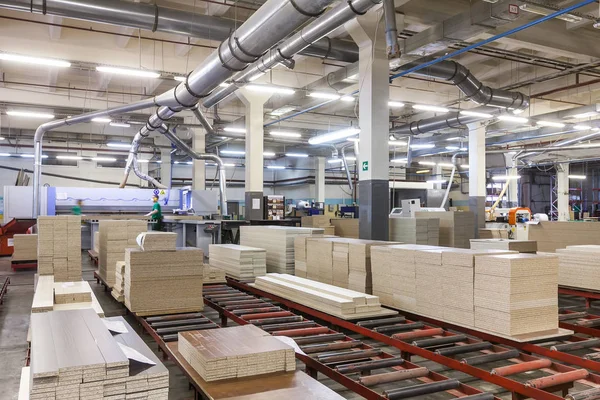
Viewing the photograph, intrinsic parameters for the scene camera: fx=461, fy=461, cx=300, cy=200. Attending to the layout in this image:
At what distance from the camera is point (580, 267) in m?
7.98

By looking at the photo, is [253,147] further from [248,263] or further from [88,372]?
[88,372]

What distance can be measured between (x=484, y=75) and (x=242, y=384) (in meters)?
13.8

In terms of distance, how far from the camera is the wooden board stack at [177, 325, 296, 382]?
3627 millimetres

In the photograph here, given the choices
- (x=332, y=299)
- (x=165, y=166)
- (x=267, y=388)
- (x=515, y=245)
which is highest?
(x=165, y=166)

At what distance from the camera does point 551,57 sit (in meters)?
13.1

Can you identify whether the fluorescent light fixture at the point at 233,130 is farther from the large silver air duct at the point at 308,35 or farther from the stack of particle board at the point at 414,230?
the stack of particle board at the point at 414,230

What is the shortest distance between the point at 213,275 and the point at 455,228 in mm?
7496

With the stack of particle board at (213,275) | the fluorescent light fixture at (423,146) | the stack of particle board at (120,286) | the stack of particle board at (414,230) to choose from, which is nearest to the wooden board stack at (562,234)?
the stack of particle board at (414,230)

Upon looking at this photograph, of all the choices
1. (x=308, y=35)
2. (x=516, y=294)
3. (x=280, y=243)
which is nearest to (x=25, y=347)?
(x=280, y=243)

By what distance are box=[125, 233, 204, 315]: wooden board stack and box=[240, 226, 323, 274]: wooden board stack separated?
8.50 feet

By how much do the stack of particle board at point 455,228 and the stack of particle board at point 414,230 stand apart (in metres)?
1.70

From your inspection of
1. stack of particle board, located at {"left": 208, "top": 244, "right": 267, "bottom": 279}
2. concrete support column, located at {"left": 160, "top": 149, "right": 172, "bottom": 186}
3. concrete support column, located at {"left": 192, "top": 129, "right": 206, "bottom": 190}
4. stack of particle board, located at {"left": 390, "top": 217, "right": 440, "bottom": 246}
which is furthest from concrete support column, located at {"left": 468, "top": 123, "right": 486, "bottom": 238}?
concrete support column, located at {"left": 160, "top": 149, "right": 172, "bottom": 186}

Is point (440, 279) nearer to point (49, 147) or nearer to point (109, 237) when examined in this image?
point (109, 237)

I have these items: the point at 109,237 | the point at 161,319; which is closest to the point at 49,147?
the point at 109,237
